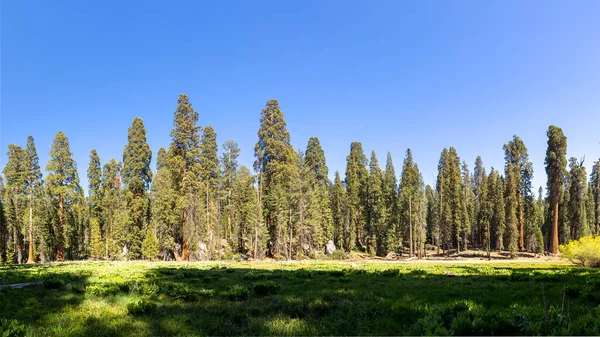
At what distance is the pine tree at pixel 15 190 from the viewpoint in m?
49.4

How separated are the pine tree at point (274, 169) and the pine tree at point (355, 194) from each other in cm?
2147

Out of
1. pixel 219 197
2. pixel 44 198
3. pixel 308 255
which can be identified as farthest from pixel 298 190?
pixel 44 198

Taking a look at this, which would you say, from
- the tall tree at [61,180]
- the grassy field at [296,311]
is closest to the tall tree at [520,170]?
the grassy field at [296,311]

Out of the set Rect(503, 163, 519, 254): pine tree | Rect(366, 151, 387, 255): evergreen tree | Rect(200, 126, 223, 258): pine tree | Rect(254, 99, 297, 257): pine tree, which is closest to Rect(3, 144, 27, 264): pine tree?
Rect(200, 126, 223, 258): pine tree

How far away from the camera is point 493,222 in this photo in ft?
236

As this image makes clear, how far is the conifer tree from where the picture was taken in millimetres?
54125

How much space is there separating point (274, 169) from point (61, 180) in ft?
108

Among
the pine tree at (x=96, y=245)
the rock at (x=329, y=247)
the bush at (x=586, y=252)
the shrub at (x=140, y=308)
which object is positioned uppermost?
the shrub at (x=140, y=308)

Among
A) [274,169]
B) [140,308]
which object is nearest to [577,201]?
[274,169]

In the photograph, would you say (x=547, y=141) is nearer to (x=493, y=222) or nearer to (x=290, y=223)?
(x=493, y=222)

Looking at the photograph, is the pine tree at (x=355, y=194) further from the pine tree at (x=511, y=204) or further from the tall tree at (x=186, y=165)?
the tall tree at (x=186, y=165)

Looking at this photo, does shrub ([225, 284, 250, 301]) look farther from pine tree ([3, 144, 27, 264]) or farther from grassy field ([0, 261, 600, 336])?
pine tree ([3, 144, 27, 264])

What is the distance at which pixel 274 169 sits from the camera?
195ft

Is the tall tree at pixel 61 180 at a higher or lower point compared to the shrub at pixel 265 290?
higher
